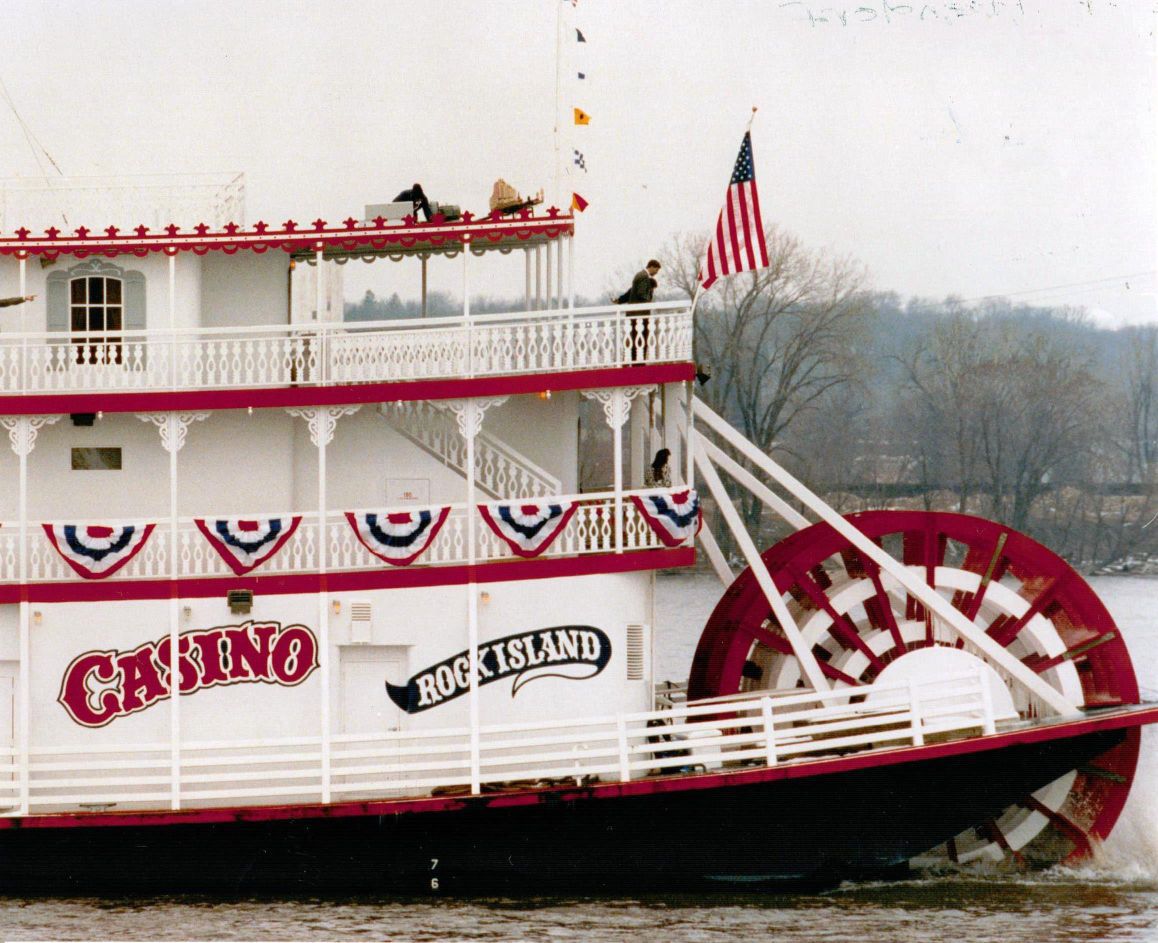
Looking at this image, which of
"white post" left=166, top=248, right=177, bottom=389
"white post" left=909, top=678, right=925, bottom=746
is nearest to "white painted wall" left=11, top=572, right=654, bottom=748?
"white post" left=166, top=248, right=177, bottom=389

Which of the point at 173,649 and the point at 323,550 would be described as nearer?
the point at 173,649

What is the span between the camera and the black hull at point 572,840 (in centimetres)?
1451

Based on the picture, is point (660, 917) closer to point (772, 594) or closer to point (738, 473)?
point (772, 594)

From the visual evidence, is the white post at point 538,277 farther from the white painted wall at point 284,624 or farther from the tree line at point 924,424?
the tree line at point 924,424

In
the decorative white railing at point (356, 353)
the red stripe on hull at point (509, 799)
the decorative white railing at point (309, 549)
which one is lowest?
the red stripe on hull at point (509, 799)

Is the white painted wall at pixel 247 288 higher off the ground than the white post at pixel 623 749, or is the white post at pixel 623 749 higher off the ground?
the white painted wall at pixel 247 288

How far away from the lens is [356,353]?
50.0 feet

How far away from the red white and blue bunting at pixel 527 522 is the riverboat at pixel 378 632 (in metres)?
0.03

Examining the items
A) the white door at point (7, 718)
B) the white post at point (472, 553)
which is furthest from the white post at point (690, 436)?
the white door at point (7, 718)

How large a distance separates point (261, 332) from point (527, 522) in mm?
2863

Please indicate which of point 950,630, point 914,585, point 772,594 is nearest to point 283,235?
point 772,594

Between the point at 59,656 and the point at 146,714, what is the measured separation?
816mm

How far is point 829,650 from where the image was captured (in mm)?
17891

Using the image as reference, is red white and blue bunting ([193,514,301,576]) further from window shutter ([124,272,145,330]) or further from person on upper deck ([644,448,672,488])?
person on upper deck ([644,448,672,488])
